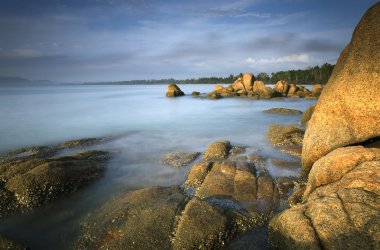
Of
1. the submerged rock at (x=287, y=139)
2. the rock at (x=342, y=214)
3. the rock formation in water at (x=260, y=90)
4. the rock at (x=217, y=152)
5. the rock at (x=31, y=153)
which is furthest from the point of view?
the rock formation in water at (x=260, y=90)

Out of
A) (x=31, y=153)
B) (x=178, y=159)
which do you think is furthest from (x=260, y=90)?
(x=31, y=153)

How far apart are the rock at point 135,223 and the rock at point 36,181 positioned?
2.04 meters

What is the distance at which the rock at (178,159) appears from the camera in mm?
11530

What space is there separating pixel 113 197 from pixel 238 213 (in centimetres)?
433

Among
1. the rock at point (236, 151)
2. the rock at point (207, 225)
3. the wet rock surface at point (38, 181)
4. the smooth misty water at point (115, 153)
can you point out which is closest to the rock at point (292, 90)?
the smooth misty water at point (115, 153)

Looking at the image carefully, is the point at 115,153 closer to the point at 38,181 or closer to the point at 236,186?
the point at 38,181

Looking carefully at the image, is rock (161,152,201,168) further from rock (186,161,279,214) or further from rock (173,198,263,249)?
rock (173,198,263,249)

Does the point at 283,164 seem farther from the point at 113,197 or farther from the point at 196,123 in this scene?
the point at 196,123

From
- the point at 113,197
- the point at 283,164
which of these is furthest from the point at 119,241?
the point at 283,164

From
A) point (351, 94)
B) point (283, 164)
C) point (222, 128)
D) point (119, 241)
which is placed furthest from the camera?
point (222, 128)

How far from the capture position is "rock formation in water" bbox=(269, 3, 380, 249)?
4547mm

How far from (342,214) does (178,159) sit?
8265mm

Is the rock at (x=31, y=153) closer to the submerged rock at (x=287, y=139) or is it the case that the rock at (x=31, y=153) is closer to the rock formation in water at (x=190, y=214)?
the rock formation in water at (x=190, y=214)

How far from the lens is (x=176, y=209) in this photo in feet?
21.0
